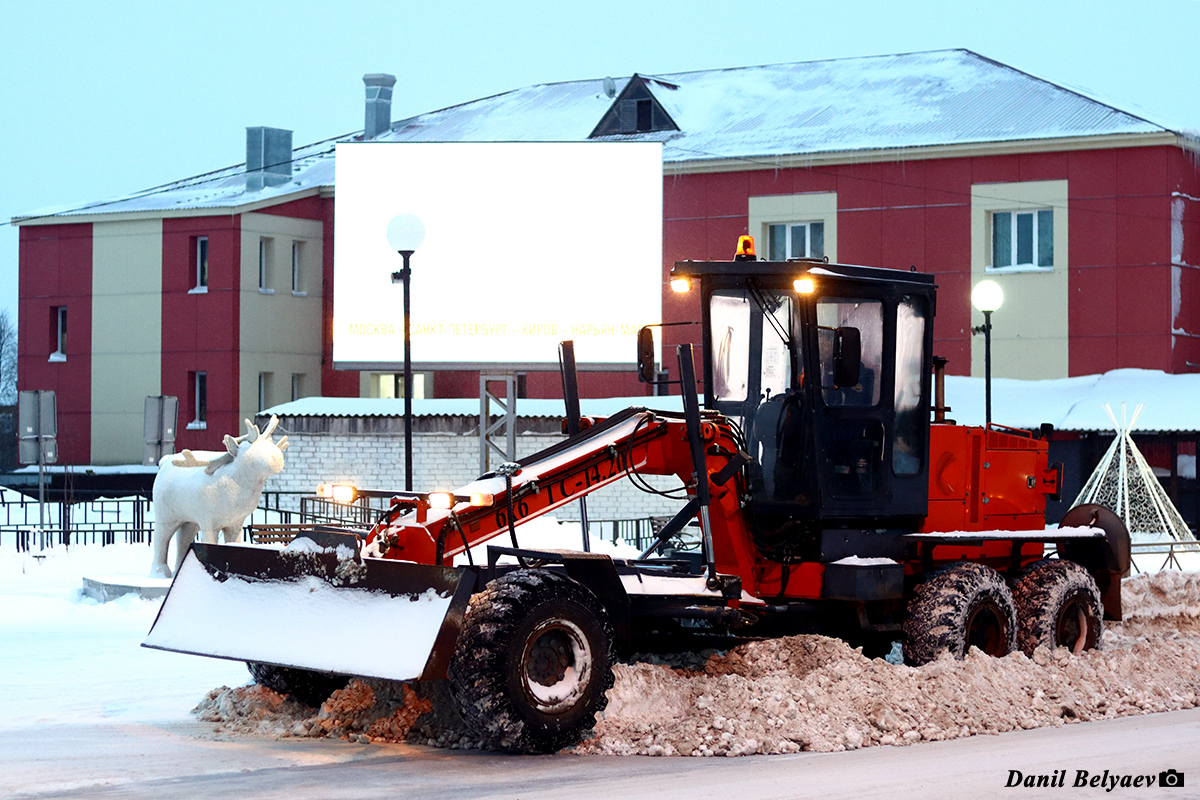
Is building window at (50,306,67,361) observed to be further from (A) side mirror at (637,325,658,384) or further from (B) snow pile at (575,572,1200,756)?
(B) snow pile at (575,572,1200,756)

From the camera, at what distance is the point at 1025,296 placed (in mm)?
33062

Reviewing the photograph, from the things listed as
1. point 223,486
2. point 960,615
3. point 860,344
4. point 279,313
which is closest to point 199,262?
point 279,313

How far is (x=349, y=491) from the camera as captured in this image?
387 inches

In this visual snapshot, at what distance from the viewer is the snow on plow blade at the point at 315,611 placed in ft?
28.0

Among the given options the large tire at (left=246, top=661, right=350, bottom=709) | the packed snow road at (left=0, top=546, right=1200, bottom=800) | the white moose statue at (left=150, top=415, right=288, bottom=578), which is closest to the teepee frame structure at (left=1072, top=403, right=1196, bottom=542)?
the packed snow road at (left=0, top=546, right=1200, bottom=800)

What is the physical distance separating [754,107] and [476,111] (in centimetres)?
841

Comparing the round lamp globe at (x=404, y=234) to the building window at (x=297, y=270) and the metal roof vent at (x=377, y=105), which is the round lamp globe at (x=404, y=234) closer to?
the building window at (x=297, y=270)

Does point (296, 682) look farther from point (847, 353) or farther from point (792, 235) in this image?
point (792, 235)

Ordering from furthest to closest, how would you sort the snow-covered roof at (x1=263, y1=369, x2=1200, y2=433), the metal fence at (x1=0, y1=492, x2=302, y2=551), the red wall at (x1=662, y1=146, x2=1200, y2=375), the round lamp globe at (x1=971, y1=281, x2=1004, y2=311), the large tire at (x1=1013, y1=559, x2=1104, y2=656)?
the red wall at (x1=662, y1=146, x2=1200, y2=375)
the snow-covered roof at (x1=263, y1=369, x2=1200, y2=433)
the metal fence at (x1=0, y1=492, x2=302, y2=551)
the round lamp globe at (x1=971, y1=281, x2=1004, y2=311)
the large tire at (x1=1013, y1=559, x2=1104, y2=656)

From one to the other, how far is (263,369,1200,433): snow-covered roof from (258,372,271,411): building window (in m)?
5.79

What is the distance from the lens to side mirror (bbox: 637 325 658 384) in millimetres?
10570

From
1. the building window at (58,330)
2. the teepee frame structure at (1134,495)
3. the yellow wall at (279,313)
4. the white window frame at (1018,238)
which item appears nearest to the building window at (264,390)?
the yellow wall at (279,313)

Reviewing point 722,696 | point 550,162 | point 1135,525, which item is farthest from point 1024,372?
point 722,696

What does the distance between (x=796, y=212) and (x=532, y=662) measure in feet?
89.7
